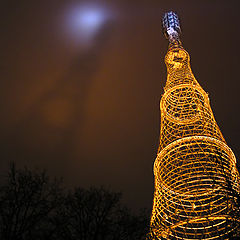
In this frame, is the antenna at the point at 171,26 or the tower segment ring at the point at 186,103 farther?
the antenna at the point at 171,26

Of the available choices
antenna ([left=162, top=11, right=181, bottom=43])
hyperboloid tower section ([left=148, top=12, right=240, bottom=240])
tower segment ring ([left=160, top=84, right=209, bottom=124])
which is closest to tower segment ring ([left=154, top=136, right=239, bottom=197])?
hyperboloid tower section ([left=148, top=12, right=240, bottom=240])

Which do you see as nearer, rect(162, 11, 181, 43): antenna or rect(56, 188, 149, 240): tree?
rect(56, 188, 149, 240): tree

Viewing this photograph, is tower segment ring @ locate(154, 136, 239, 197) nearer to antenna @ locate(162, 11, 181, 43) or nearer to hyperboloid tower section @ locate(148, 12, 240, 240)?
hyperboloid tower section @ locate(148, 12, 240, 240)

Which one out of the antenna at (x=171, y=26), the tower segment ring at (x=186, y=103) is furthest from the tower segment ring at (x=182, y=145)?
the antenna at (x=171, y=26)

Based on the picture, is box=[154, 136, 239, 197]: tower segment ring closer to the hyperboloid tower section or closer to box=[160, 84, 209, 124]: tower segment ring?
the hyperboloid tower section

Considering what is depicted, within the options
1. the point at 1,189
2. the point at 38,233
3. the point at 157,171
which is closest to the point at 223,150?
the point at 157,171

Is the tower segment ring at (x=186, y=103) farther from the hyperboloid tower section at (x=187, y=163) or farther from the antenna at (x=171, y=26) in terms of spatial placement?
the antenna at (x=171, y=26)

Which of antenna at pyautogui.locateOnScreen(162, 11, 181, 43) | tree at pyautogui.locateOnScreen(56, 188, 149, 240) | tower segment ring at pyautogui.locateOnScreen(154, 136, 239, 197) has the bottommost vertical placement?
tree at pyautogui.locateOnScreen(56, 188, 149, 240)

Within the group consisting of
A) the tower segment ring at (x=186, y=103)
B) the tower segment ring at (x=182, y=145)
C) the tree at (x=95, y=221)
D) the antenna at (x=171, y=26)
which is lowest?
the tree at (x=95, y=221)

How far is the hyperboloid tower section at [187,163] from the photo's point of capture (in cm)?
1548

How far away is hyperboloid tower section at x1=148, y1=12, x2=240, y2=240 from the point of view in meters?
15.5

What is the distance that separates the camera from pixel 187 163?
60.0ft

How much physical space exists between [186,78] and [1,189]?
1501 cm

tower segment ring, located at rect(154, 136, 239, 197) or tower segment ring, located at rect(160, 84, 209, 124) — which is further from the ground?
tower segment ring, located at rect(160, 84, 209, 124)
